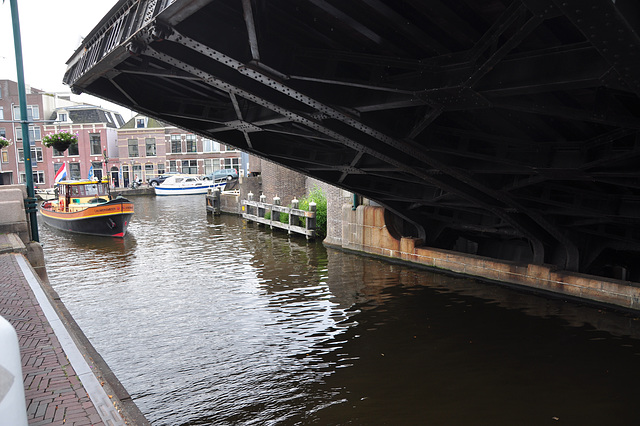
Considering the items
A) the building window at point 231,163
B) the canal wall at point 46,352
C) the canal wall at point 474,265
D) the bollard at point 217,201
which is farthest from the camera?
the building window at point 231,163

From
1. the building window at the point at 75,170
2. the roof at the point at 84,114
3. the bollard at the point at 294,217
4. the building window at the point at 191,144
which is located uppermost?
the roof at the point at 84,114

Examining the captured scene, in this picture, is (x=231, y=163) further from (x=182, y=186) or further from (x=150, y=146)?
(x=182, y=186)

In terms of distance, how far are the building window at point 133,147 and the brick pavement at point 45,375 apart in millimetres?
53519

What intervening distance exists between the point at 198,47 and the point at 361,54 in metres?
2.27

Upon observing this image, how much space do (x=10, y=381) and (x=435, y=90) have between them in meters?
5.77

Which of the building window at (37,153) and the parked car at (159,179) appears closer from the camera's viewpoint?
the parked car at (159,179)

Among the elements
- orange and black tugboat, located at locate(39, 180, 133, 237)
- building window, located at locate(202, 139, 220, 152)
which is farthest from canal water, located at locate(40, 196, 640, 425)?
building window, located at locate(202, 139, 220, 152)

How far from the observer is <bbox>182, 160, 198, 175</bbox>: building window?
196ft

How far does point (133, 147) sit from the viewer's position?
58.9 m

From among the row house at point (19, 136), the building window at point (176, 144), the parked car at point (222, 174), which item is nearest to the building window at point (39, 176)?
the row house at point (19, 136)

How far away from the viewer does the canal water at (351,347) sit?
6.86 m

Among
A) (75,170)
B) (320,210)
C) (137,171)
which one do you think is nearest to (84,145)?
(75,170)

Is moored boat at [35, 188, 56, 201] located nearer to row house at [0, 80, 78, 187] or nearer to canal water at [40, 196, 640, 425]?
row house at [0, 80, 78, 187]

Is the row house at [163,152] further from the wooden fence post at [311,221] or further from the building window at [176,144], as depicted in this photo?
the wooden fence post at [311,221]
